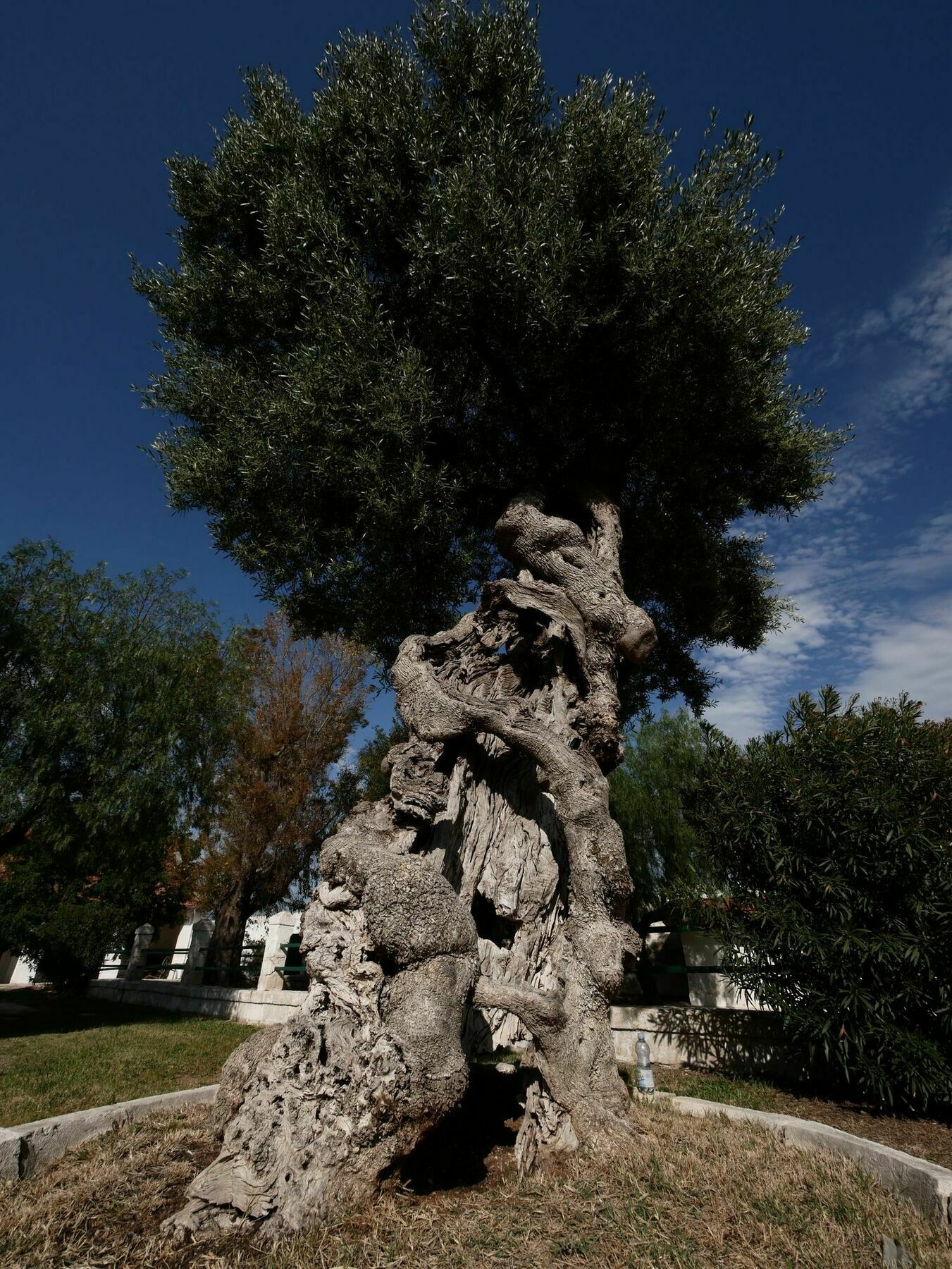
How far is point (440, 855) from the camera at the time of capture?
243 inches

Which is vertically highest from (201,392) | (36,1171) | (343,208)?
(343,208)

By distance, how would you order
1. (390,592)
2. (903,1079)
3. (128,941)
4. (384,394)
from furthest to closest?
(128,941) < (390,592) < (384,394) < (903,1079)

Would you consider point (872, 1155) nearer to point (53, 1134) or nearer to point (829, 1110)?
point (829, 1110)

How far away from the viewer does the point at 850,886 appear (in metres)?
6.63

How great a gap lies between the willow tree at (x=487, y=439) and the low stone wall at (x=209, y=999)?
5.70 metres

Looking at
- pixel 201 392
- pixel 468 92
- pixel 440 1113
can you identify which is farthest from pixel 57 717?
pixel 468 92

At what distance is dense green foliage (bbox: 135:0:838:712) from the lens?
8125 mm

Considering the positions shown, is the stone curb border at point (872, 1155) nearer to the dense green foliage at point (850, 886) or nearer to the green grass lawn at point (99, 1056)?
the dense green foliage at point (850, 886)

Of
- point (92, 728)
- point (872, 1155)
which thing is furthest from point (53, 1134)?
point (92, 728)

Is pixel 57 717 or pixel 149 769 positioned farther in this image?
pixel 149 769

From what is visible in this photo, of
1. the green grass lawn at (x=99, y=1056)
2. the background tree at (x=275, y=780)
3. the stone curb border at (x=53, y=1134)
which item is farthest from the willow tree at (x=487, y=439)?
the background tree at (x=275, y=780)

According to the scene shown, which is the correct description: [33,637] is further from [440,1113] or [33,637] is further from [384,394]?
[440,1113]

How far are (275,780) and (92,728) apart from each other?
26.2ft

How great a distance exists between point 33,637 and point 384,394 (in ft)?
28.9
